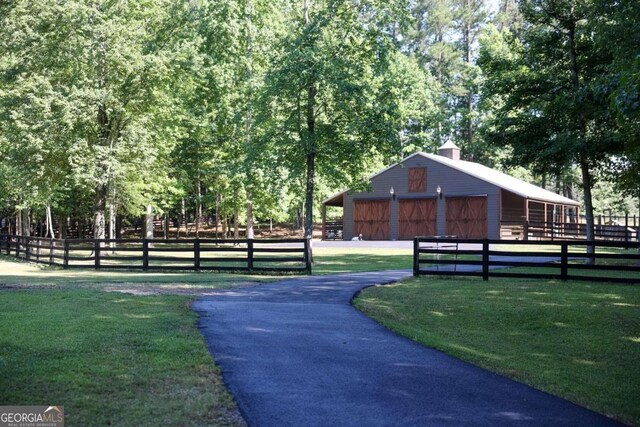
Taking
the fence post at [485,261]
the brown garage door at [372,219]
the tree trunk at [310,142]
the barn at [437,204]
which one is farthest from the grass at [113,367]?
the brown garage door at [372,219]

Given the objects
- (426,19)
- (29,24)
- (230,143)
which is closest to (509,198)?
(230,143)

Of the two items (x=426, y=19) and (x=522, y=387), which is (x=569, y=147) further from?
(x=426, y=19)

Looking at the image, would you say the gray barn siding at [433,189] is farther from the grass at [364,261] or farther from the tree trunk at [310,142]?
the tree trunk at [310,142]

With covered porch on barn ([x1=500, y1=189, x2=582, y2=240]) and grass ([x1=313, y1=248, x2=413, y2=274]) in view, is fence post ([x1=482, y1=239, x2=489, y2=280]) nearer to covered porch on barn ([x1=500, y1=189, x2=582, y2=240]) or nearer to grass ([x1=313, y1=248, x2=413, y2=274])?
grass ([x1=313, y1=248, x2=413, y2=274])

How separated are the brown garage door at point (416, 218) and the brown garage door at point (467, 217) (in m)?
1.23

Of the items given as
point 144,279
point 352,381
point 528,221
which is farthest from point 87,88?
point 528,221

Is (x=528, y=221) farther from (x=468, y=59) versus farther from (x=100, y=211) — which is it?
(x=468, y=59)

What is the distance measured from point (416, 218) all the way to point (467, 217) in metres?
3.74

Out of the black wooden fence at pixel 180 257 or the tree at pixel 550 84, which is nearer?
the black wooden fence at pixel 180 257

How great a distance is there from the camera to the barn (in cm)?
4169

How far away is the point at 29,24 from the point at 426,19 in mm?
51298

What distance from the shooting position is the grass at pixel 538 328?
7.27 m

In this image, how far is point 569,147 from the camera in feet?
74.8

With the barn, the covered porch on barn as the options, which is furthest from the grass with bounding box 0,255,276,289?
the covered porch on barn
